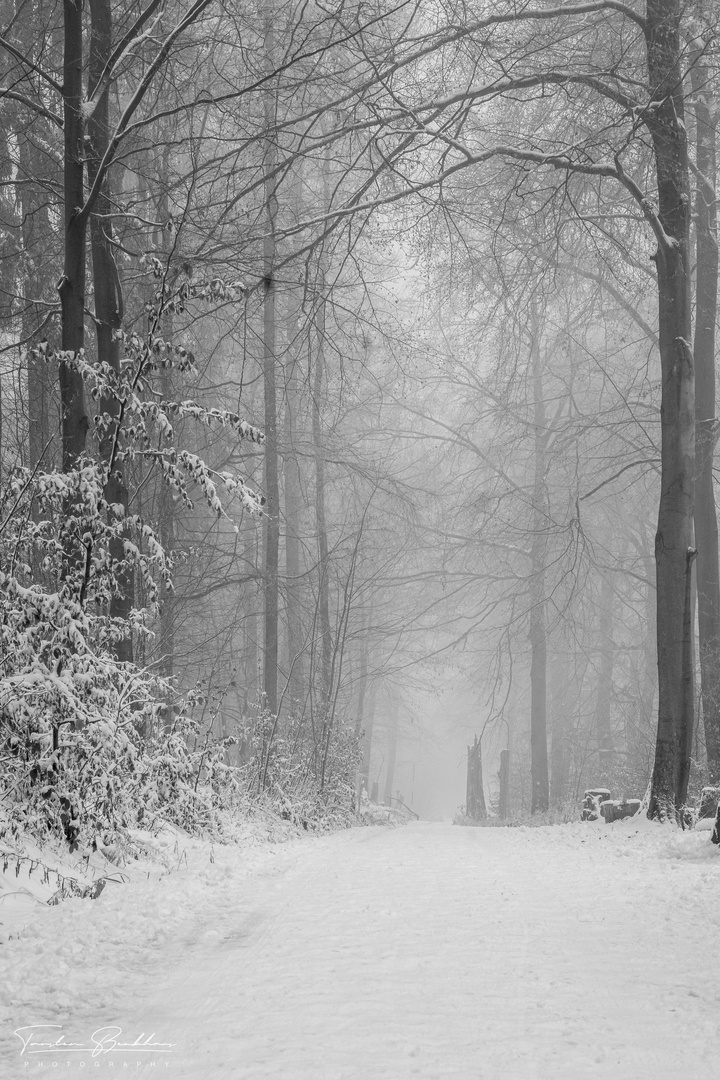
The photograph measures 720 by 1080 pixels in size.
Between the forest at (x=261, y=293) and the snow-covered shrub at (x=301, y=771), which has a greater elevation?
the forest at (x=261, y=293)

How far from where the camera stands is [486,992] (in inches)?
118

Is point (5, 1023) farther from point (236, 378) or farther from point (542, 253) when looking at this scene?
point (236, 378)

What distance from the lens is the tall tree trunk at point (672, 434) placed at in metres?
8.86

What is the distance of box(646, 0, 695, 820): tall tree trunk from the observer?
8.86 meters

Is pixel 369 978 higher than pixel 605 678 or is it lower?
lower

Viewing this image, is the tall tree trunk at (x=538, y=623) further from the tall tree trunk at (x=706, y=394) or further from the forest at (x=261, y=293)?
the tall tree trunk at (x=706, y=394)

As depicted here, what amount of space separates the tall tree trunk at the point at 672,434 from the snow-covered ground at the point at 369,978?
11.2 ft

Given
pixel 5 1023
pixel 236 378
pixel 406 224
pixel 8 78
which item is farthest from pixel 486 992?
pixel 236 378

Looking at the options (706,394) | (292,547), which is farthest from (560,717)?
(706,394)

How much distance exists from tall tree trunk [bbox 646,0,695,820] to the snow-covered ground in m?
3.40

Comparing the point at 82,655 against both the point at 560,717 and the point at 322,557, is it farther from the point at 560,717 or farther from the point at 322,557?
the point at 560,717

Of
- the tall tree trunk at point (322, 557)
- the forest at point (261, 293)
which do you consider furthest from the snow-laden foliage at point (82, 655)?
the tall tree trunk at point (322, 557)

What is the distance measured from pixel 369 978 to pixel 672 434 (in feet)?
24.8

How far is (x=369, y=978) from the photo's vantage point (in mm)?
3143
